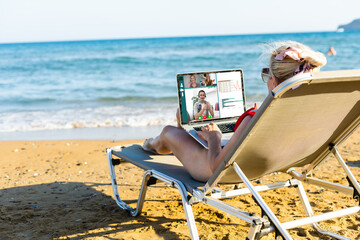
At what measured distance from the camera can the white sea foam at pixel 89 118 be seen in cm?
916

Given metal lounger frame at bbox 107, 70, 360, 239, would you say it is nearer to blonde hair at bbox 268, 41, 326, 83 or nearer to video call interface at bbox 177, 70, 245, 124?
blonde hair at bbox 268, 41, 326, 83

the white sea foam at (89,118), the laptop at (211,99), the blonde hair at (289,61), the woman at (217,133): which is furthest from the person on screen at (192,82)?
the white sea foam at (89,118)

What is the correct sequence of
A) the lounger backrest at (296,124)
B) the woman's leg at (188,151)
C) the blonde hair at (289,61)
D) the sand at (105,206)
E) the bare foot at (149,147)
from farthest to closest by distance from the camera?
the bare foot at (149,147) < the sand at (105,206) < the woman's leg at (188,151) < the blonde hair at (289,61) < the lounger backrest at (296,124)

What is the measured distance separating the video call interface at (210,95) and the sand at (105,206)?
88 centimetres

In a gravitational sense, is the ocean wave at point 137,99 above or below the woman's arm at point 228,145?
below

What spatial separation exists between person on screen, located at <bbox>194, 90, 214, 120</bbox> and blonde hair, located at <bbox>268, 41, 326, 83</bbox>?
1087mm

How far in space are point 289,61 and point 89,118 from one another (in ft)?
26.0

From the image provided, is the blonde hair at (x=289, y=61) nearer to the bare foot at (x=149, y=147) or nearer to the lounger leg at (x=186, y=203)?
the lounger leg at (x=186, y=203)

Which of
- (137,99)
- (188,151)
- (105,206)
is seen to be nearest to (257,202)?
(188,151)

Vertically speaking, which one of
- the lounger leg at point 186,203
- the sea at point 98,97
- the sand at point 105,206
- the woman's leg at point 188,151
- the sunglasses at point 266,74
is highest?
the sunglasses at point 266,74

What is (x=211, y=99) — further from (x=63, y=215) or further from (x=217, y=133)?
(x=63, y=215)

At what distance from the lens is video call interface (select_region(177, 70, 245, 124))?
3.52 metres

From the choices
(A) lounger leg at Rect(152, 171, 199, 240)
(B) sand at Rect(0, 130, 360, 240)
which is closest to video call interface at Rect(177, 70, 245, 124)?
(A) lounger leg at Rect(152, 171, 199, 240)

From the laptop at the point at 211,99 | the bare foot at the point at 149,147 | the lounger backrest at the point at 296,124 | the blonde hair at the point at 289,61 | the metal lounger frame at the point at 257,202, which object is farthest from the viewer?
the bare foot at the point at 149,147
